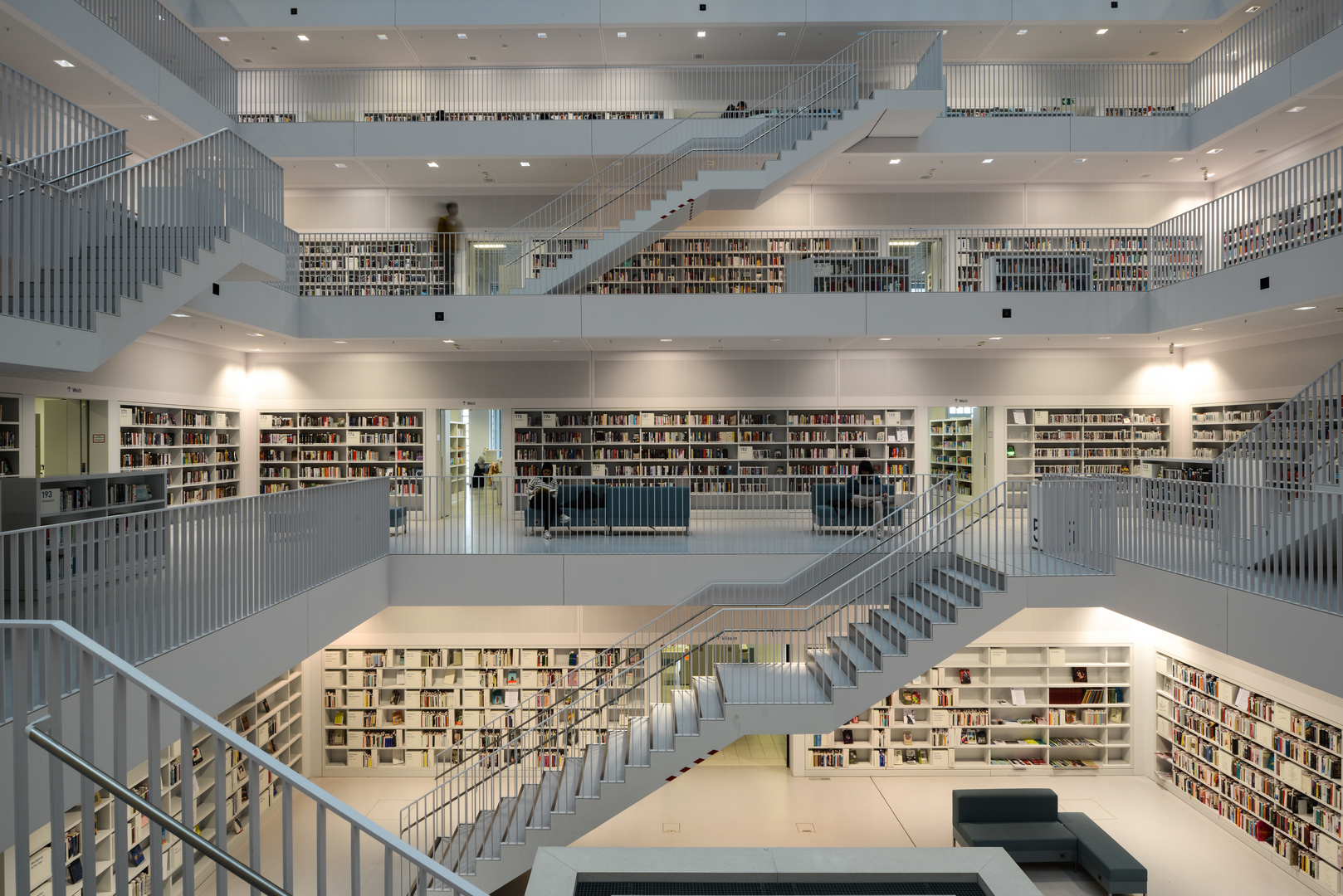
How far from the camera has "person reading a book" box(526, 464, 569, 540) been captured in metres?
10.1

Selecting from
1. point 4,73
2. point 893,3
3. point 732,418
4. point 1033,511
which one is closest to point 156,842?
point 4,73

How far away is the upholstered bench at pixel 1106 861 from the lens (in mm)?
7668

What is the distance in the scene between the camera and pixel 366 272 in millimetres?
12102

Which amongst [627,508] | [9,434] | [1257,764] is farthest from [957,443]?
[9,434]

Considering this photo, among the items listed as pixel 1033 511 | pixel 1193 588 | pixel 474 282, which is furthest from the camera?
pixel 474 282

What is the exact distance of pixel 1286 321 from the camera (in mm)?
10406

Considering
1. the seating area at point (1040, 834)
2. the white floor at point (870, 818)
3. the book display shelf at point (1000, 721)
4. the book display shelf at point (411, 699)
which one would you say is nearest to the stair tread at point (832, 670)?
the seating area at point (1040, 834)

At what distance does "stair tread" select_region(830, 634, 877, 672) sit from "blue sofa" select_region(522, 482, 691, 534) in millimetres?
2629

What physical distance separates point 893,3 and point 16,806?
14.4m

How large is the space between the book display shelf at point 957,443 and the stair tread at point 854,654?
572 cm

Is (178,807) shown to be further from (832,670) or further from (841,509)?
(841,509)

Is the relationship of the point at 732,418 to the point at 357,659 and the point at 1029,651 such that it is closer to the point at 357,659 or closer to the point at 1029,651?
the point at 1029,651

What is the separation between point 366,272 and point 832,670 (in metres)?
9.00

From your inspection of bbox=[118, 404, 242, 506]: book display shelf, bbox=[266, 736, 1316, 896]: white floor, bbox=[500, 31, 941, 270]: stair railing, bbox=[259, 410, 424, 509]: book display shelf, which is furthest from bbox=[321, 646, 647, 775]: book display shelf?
bbox=[500, 31, 941, 270]: stair railing
